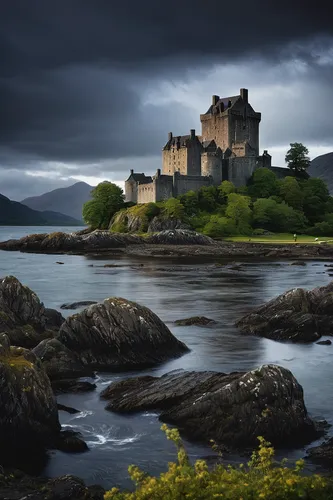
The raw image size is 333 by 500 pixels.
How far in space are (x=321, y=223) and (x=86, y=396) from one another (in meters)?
109

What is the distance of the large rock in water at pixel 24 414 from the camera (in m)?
13.7

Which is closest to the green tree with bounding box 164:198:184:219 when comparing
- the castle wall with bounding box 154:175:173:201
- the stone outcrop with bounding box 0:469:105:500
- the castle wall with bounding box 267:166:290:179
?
the castle wall with bounding box 154:175:173:201

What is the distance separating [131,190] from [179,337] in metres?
122

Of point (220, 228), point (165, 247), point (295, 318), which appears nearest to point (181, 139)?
point (220, 228)

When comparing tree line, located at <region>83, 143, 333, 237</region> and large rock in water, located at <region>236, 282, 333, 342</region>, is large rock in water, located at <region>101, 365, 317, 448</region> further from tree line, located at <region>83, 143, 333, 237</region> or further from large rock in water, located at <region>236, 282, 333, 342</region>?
tree line, located at <region>83, 143, 333, 237</region>

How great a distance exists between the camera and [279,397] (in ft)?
49.4

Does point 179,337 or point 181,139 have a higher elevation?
point 181,139

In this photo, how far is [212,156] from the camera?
140 meters

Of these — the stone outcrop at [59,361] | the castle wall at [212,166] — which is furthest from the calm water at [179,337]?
the castle wall at [212,166]

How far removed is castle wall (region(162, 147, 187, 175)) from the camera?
144m

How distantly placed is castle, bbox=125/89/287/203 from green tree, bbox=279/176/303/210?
10.5 m

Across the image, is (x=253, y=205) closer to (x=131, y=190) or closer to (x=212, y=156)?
(x=212, y=156)

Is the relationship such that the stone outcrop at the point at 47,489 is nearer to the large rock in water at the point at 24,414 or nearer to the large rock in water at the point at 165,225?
the large rock in water at the point at 24,414

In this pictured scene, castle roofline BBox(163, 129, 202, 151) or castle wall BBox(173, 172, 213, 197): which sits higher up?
castle roofline BBox(163, 129, 202, 151)
